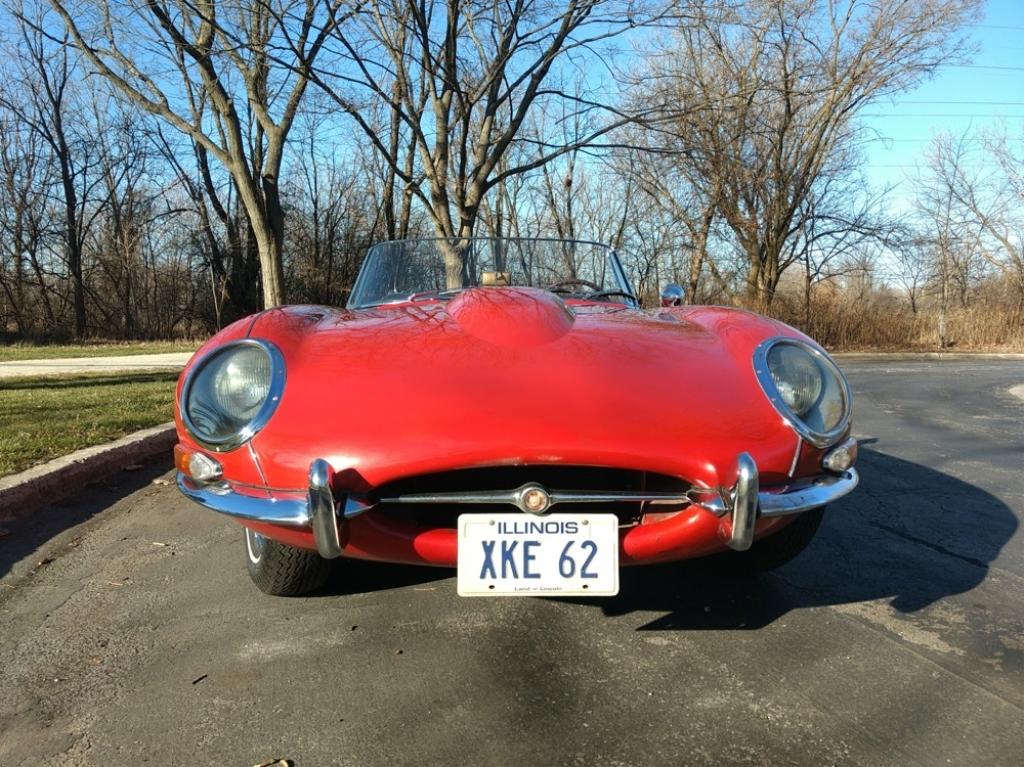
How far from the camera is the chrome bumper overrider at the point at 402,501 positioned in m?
1.75

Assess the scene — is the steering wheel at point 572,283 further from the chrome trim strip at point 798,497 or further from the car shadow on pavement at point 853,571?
the chrome trim strip at point 798,497

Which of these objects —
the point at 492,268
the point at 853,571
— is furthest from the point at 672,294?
the point at 853,571

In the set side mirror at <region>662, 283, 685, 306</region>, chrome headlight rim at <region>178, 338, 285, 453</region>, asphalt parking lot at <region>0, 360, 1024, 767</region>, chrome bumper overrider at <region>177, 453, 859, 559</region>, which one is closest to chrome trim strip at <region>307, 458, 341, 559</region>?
chrome bumper overrider at <region>177, 453, 859, 559</region>

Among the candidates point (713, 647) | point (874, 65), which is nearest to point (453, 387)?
point (713, 647)

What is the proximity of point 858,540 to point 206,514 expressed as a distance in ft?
10.4

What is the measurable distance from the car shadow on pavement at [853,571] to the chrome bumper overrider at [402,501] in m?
0.57

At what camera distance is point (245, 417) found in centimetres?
197

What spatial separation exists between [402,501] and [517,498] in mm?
299

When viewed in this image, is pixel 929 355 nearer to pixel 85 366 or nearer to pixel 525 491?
pixel 85 366

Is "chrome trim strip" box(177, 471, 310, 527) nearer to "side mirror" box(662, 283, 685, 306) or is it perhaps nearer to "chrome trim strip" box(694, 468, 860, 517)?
"chrome trim strip" box(694, 468, 860, 517)

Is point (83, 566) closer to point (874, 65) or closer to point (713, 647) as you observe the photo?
point (713, 647)

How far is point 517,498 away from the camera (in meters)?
1.80

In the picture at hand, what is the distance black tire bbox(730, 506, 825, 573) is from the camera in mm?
2391

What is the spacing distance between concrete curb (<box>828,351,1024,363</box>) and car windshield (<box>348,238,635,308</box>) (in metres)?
16.5
